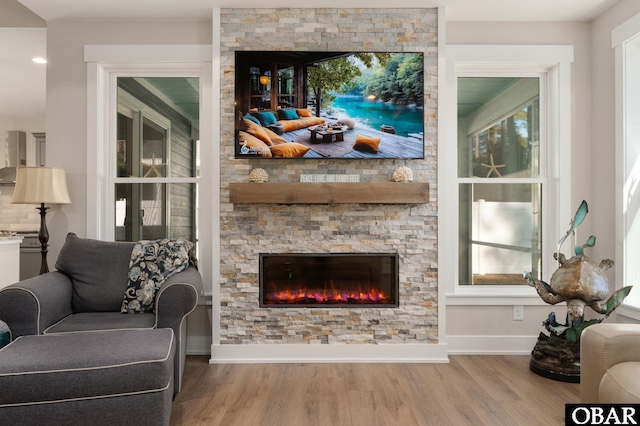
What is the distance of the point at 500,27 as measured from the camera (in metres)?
3.43

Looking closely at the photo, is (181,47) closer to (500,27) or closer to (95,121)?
(95,121)

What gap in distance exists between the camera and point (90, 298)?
2.81 meters

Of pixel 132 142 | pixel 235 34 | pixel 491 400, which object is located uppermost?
pixel 235 34

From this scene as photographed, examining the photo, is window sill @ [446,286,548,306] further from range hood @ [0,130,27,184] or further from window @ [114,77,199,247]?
range hood @ [0,130,27,184]

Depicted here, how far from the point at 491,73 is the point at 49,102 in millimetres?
3493

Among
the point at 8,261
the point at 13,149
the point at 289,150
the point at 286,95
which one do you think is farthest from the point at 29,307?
the point at 13,149

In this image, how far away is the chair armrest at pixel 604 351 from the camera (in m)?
1.78

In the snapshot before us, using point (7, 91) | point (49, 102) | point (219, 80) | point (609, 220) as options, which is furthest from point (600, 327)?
point (7, 91)

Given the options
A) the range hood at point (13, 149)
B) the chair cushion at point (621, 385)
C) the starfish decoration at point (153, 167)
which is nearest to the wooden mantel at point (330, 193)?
the starfish decoration at point (153, 167)

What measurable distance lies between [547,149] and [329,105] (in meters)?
1.80

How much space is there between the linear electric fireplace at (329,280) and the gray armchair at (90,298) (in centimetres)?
64

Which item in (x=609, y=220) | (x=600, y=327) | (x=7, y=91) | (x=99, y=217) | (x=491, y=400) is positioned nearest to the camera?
(x=600, y=327)

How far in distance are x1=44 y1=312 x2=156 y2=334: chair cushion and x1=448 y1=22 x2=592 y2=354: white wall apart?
2214mm

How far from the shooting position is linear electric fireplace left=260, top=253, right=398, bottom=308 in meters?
3.31
